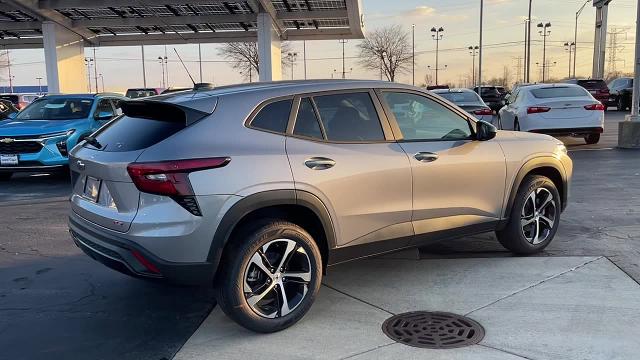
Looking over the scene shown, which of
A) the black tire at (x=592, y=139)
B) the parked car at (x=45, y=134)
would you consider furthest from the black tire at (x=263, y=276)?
the black tire at (x=592, y=139)

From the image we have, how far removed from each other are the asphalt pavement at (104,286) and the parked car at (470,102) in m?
Answer: 6.06

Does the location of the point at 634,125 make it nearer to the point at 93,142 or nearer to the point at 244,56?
the point at 93,142

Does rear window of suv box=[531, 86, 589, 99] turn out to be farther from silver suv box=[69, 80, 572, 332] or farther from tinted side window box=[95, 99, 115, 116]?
tinted side window box=[95, 99, 115, 116]

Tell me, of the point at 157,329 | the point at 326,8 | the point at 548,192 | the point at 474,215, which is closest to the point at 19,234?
the point at 157,329

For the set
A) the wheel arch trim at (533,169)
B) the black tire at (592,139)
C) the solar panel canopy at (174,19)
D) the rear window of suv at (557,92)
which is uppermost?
the solar panel canopy at (174,19)

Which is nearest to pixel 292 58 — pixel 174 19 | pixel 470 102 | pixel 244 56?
pixel 244 56

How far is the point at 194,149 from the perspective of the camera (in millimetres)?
3574

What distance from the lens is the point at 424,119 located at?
4.80m

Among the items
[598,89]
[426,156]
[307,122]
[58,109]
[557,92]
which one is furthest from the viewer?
[598,89]

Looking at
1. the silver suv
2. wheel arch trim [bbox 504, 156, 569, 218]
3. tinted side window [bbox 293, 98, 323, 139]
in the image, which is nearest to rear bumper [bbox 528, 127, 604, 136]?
wheel arch trim [bbox 504, 156, 569, 218]

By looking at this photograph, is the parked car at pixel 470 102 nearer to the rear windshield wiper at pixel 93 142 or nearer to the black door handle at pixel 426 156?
the black door handle at pixel 426 156

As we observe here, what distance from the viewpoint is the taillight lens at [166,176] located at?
348cm

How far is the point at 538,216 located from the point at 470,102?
10.4 metres

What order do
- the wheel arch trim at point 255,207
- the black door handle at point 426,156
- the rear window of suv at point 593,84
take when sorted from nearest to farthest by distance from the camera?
the wheel arch trim at point 255,207, the black door handle at point 426,156, the rear window of suv at point 593,84
